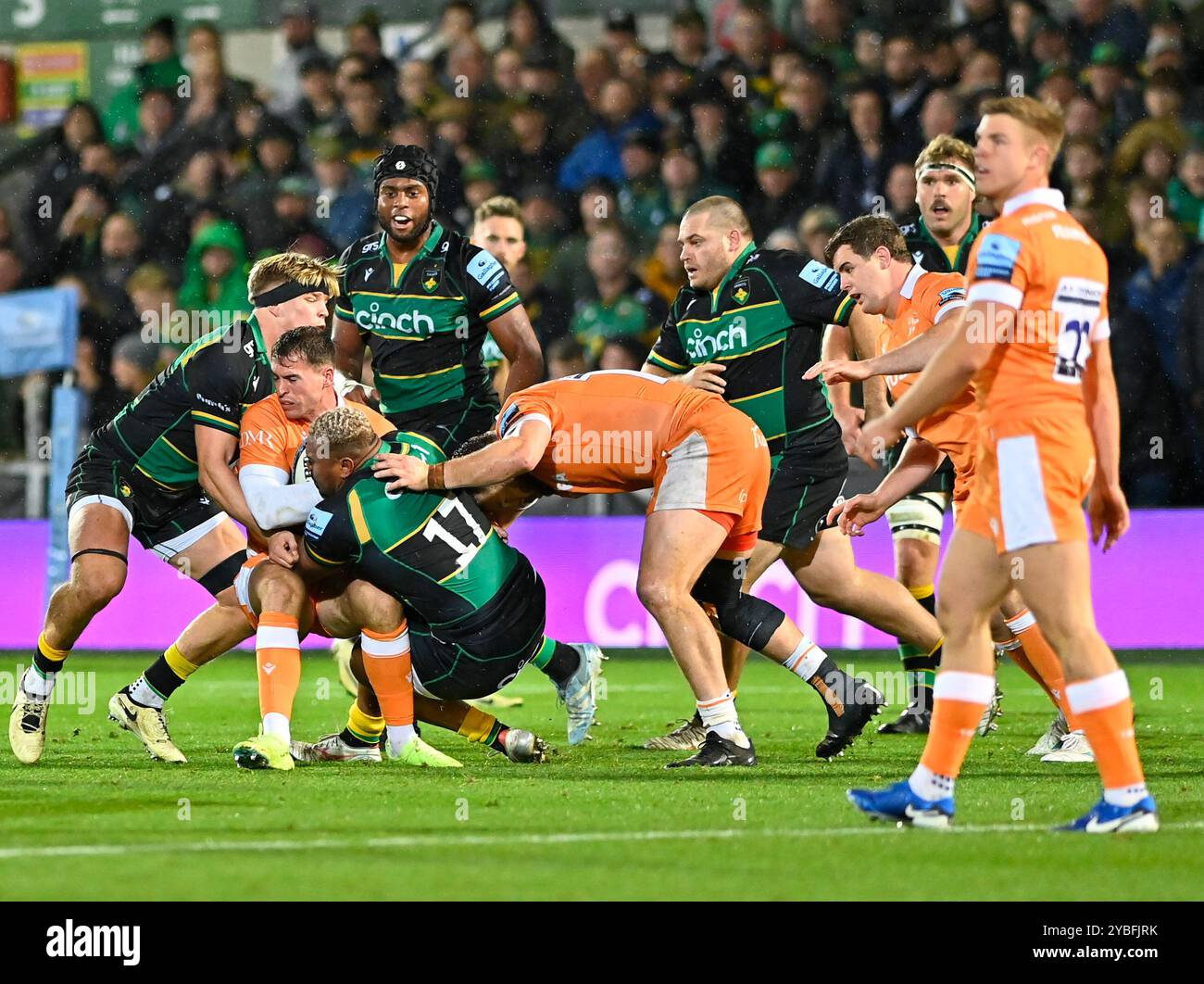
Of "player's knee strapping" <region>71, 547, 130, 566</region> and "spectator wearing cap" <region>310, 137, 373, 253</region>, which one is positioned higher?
"spectator wearing cap" <region>310, 137, 373, 253</region>

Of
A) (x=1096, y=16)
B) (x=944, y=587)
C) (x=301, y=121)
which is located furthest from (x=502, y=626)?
A: (x=301, y=121)

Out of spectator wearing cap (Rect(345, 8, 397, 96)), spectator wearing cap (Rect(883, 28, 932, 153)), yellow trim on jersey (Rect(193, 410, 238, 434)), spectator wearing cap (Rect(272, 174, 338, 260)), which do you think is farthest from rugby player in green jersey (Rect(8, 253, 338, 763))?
spectator wearing cap (Rect(345, 8, 397, 96))

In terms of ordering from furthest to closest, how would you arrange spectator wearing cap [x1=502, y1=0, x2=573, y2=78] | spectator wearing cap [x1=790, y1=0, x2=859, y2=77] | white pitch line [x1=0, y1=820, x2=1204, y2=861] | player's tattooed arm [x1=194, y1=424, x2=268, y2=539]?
spectator wearing cap [x1=502, y1=0, x2=573, y2=78], spectator wearing cap [x1=790, y1=0, x2=859, y2=77], player's tattooed arm [x1=194, y1=424, x2=268, y2=539], white pitch line [x1=0, y1=820, x2=1204, y2=861]

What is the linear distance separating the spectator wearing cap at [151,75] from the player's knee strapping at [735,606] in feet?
35.9

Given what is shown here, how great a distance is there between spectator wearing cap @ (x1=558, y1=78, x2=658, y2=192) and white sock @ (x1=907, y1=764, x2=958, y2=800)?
419 inches

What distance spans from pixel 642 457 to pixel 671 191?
315 inches

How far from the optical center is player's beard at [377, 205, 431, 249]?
8109 millimetres

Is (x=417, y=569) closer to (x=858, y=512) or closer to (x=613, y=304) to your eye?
(x=858, y=512)

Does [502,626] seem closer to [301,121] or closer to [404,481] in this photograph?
[404,481]

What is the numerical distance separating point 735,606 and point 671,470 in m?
0.76

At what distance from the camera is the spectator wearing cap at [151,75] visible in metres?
16.8

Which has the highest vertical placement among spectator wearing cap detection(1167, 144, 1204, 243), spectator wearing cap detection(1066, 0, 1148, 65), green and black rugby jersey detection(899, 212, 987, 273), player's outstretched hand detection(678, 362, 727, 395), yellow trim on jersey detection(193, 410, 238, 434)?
spectator wearing cap detection(1066, 0, 1148, 65)

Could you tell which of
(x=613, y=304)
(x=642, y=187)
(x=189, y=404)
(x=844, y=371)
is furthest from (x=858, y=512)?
(x=642, y=187)
